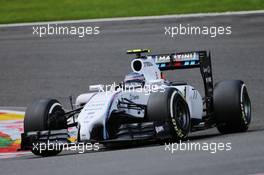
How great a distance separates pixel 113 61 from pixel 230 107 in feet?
27.7

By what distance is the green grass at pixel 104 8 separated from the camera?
2644 cm

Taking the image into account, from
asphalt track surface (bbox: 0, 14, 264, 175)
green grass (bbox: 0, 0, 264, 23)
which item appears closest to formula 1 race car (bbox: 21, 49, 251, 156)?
asphalt track surface (bbox: 0, 14, 264, 175)

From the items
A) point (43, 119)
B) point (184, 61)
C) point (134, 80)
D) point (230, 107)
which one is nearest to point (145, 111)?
point (134, 80)

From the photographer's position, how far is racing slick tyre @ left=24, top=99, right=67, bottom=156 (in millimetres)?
13305

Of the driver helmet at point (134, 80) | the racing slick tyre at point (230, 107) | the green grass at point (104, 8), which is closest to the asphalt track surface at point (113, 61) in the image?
the racing slick tyre at point (230, 107)

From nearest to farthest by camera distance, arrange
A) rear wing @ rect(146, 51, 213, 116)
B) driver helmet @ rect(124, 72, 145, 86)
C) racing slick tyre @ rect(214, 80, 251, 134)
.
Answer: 1. driver helmet @ rect(124, 72, 145, 86)
2. racing slick tyre @ rect(214, 80, 251, 134)
3. rear wing @ rect(146, 51, 213, 116)

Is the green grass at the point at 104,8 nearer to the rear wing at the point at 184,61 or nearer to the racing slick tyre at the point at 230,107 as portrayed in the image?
the rear wing at the point at 184,61

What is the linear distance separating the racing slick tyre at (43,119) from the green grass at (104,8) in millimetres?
12899

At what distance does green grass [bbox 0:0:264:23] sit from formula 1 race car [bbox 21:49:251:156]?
11.4 meters

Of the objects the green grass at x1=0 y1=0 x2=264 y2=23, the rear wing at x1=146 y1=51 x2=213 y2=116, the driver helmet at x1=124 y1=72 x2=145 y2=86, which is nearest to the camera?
the driver helmet at x1=124 y1=72 x2=145 y2=86

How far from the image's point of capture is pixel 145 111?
1345 centimetres

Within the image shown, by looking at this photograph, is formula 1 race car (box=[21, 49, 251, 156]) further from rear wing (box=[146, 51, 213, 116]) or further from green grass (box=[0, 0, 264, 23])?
green grass (box=[0, 0, 264, 23])

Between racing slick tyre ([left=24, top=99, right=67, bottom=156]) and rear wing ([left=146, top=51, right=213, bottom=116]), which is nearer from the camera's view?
racing slick tyre ([left=24, top=99, right=67, bottom=156])

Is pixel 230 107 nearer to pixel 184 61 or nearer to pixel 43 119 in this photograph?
pixel 184 61
